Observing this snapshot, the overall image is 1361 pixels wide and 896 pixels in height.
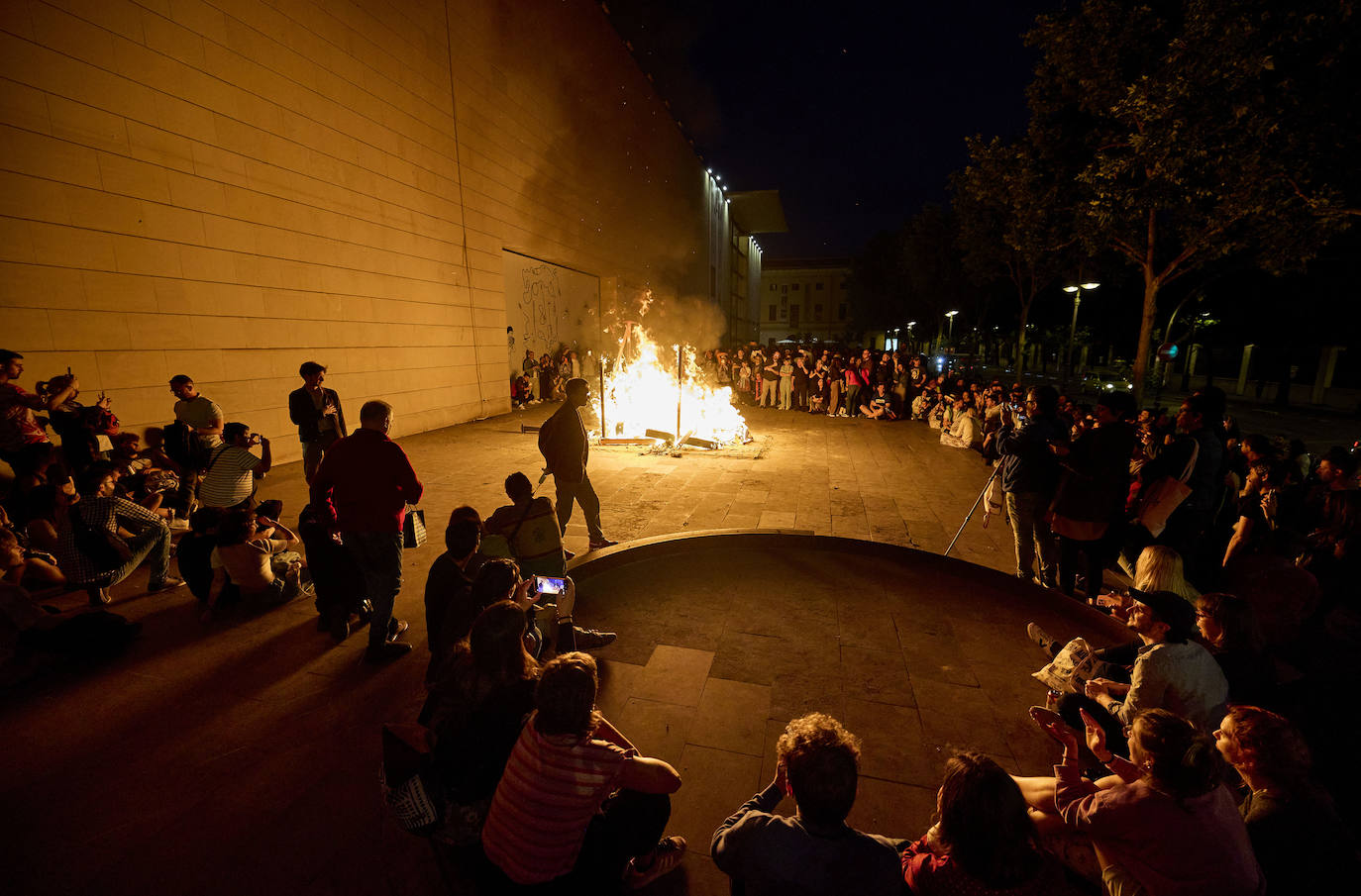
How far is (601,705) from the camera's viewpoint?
12.3 feet

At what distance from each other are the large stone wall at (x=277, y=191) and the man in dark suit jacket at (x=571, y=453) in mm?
5899

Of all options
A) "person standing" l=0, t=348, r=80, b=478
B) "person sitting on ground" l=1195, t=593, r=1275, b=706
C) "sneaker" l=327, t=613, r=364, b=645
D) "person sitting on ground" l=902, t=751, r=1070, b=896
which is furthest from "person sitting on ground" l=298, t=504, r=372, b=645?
"person sitting on ground" l=1195, t=593, r=1275, b=706

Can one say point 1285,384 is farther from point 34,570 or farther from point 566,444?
point 34,570

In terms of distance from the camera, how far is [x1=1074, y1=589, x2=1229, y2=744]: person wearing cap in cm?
279

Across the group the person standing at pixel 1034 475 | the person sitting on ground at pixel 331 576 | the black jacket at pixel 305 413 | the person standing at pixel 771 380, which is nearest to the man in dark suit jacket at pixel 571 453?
the person sitting on ground at pixel 331 576

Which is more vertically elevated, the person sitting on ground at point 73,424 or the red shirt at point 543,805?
the person sitting on ground at point 73,424

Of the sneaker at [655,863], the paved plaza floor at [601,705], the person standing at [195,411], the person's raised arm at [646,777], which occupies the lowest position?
the paved plaza floor at [601,705]

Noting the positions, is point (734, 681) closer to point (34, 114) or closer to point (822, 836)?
point (822, 836)

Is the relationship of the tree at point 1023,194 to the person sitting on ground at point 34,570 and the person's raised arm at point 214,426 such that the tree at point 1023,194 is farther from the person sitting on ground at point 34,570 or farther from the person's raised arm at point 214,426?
the person sitting on ground at point 34,570

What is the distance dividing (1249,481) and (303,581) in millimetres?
9325

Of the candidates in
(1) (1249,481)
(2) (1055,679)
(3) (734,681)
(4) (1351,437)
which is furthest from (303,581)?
(4) (1351,437)

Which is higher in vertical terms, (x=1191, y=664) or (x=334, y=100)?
(x=334, y=100)

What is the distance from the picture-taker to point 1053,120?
46.2 ft

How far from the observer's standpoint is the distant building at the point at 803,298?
80438 millimetres
